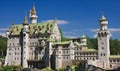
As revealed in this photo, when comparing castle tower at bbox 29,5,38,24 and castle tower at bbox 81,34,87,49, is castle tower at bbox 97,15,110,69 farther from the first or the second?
castle tower at bbox 29,5,38,24

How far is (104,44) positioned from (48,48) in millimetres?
18063

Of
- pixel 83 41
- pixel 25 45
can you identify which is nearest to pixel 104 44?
pixel 83 41

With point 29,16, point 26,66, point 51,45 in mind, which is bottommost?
point 26,66

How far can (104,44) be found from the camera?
8138 cm

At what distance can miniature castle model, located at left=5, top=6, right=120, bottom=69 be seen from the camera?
3196 inches

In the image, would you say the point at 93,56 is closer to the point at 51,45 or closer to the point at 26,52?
the point at 51,45

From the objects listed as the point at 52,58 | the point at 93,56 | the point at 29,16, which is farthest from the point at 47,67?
the point at 29,16

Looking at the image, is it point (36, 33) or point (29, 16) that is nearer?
point (36, 33)

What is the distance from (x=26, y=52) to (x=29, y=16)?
16062mm

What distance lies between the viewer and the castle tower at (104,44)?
265ft

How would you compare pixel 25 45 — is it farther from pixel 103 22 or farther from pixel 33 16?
pixel 103 22

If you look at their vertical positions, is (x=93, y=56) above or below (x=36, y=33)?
below

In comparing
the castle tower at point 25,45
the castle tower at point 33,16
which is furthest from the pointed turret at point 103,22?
the castle tower at point 33,16

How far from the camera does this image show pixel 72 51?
8500 centimetres
